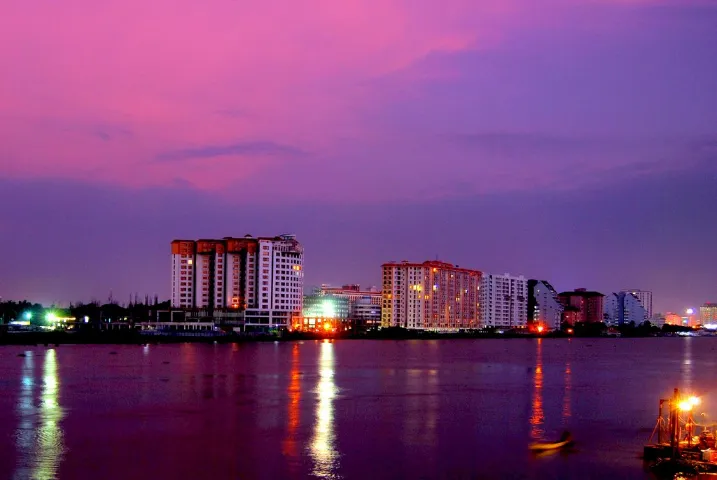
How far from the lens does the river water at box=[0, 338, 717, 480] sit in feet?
73.3

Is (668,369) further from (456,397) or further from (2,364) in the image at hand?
(2,364)

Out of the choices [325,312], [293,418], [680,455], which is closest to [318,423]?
[293,418]

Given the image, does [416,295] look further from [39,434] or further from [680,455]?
[680,455]

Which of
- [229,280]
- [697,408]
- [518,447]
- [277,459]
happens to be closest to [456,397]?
[697,408]

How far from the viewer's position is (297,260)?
12875 centimetres

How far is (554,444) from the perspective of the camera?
2559 cm

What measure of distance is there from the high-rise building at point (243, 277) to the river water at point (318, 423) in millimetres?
68257

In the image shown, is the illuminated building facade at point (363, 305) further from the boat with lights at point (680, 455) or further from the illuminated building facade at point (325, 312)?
the boat with lights at point (680, 455)

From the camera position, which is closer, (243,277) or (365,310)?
(243,277)

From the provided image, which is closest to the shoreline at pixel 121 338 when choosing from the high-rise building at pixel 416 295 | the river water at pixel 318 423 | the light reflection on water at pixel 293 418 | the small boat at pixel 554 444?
the high-rise building at pixel 416 295

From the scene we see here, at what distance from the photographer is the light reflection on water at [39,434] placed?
71.1ft

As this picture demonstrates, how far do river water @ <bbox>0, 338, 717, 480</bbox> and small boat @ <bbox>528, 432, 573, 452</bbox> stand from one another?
1.25 ft

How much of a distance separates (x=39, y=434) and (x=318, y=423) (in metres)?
9.27

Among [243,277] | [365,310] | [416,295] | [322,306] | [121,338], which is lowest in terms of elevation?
[121,338]
